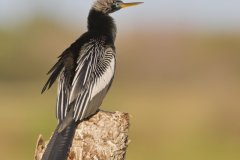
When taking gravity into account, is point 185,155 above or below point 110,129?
below

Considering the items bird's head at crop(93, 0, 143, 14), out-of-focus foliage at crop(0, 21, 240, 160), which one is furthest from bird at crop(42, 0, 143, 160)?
out-of-focus foliage at crop(0, 21, 240, 160)

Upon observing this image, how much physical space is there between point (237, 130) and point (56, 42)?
17.0m

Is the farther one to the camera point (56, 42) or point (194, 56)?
point (56, 42)

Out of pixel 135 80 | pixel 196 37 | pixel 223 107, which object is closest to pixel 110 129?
pixel 223 107

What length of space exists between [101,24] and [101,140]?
262 cm

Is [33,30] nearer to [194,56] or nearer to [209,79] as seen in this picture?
[194,56]

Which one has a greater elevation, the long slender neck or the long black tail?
the long slender neck

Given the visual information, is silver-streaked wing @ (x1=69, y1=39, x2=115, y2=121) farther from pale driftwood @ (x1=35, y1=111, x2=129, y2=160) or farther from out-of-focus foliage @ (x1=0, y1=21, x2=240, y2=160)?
out-of-focus foliage @ (x1=0, y1=21, x2=240, y2=160)

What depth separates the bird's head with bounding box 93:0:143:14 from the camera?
10.1m

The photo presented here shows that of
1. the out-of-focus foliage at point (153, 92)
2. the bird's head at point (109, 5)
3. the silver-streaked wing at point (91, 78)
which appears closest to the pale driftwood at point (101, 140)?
the silver-streaked wing at point (91, 78)

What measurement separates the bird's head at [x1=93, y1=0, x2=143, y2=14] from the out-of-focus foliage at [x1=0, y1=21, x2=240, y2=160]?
611 cm

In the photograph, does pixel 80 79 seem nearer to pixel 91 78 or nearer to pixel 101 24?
pixel 91 78

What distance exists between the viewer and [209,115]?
19.8m

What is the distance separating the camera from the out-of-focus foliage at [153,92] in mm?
17406
